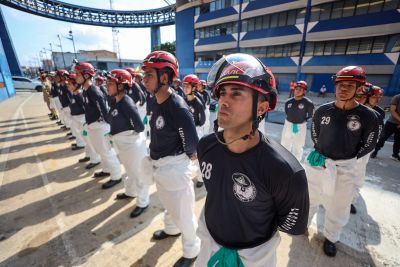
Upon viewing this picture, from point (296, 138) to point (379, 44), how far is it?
71.4 feet

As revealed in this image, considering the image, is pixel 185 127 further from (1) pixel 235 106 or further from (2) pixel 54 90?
(2) pixel 54 90

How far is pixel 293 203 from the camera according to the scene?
4.61ft

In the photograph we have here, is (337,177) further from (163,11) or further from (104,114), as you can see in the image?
(163,11)

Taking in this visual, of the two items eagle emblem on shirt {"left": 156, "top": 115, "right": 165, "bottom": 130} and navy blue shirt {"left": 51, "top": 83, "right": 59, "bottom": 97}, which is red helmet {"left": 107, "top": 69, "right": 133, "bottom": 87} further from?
navy blue shirt {"left": 51, "top": 83, "right": 59, "bottom": 97}

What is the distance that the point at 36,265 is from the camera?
2.91 meters

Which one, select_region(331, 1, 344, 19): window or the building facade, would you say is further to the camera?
select_region(331, 1, 344, 19): window

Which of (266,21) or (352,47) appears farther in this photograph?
(266,21)

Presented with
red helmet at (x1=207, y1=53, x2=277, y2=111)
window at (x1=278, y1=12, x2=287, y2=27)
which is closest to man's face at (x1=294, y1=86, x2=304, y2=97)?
red helmet at (x1=207, y1=53, x2=277, y2=111)

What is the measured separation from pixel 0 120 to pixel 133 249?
14128 millimetres

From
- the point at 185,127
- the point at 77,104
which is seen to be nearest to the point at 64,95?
the point at 77,104

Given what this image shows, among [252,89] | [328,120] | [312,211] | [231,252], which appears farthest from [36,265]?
[328,120]

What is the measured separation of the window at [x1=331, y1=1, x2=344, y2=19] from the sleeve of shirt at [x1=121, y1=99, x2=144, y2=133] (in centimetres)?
2717

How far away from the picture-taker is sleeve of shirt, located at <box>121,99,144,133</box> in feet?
12.4

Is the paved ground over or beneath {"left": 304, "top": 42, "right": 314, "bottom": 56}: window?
beneath
